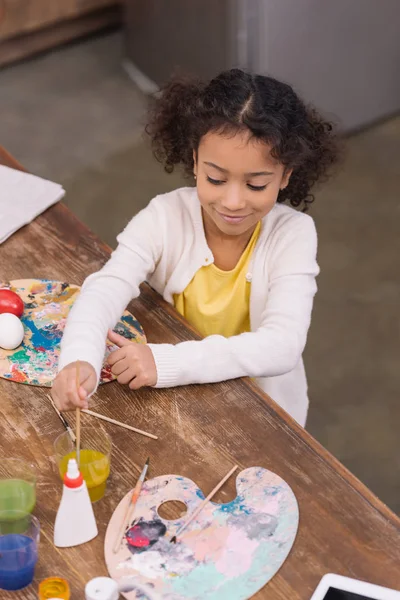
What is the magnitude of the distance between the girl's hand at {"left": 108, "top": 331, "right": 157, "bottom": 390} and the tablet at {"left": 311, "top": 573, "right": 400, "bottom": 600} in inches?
17.1

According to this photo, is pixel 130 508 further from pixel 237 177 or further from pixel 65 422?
pixel 237 177

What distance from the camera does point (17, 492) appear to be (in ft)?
4.06

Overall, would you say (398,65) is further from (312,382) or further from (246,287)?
(246,287)

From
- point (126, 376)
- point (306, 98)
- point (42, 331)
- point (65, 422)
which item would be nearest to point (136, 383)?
point (126, 376)

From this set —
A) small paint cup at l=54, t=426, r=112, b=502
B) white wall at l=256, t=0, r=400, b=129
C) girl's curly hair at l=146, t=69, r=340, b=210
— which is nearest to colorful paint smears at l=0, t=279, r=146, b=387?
small paint cup at l=54, t=426, r=112, b=502

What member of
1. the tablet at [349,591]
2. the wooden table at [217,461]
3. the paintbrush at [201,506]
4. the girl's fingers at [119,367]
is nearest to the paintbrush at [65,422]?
the wooden table at [217,461]

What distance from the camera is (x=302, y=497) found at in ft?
4.13

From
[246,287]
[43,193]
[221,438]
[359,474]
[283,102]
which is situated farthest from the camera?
[359,474]

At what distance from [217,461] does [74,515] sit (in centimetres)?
24

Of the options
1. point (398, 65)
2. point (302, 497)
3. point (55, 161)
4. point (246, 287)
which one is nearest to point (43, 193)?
point (246, 287)

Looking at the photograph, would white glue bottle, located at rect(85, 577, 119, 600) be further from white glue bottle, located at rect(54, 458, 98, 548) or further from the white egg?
the white egg

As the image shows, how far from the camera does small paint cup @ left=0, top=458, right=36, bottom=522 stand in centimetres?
122

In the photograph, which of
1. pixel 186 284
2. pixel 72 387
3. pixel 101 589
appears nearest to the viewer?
pixel 101 589

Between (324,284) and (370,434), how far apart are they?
2.01 feet
